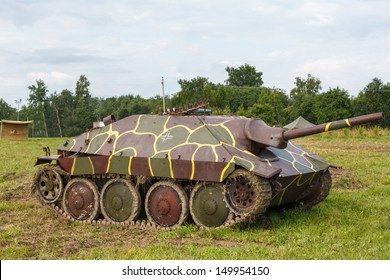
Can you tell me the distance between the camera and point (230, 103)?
6481cm

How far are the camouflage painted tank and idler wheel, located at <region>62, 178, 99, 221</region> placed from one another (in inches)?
0.7

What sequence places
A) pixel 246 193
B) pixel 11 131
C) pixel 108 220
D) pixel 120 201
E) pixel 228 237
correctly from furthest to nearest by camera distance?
pixel 11 131 → pixel 108 220 → pixel 120 201 → pixel 246 193 → pixel 228 237

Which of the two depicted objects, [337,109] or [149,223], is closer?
[149,223]

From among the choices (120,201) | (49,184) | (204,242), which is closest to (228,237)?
(204,242)

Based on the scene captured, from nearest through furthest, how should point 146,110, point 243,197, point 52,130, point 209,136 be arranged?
point 243,197 → point 209,136 → point 146,110 → point 52,130

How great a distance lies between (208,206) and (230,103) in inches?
2189

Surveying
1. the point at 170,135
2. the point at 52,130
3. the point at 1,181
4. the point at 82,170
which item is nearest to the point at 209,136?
the point at 170,135

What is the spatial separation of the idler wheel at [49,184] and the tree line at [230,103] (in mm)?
32433

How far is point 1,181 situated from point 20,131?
26.9 m

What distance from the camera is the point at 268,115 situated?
55219 millimetres

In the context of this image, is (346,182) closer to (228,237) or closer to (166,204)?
(166,204)

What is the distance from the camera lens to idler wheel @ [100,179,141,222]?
10.4m

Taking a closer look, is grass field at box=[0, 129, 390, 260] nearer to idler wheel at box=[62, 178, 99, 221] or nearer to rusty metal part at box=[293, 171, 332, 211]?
rusty metal part at box=[293, 171, 332, 211]

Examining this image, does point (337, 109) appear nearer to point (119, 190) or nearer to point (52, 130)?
point (52, 130)
